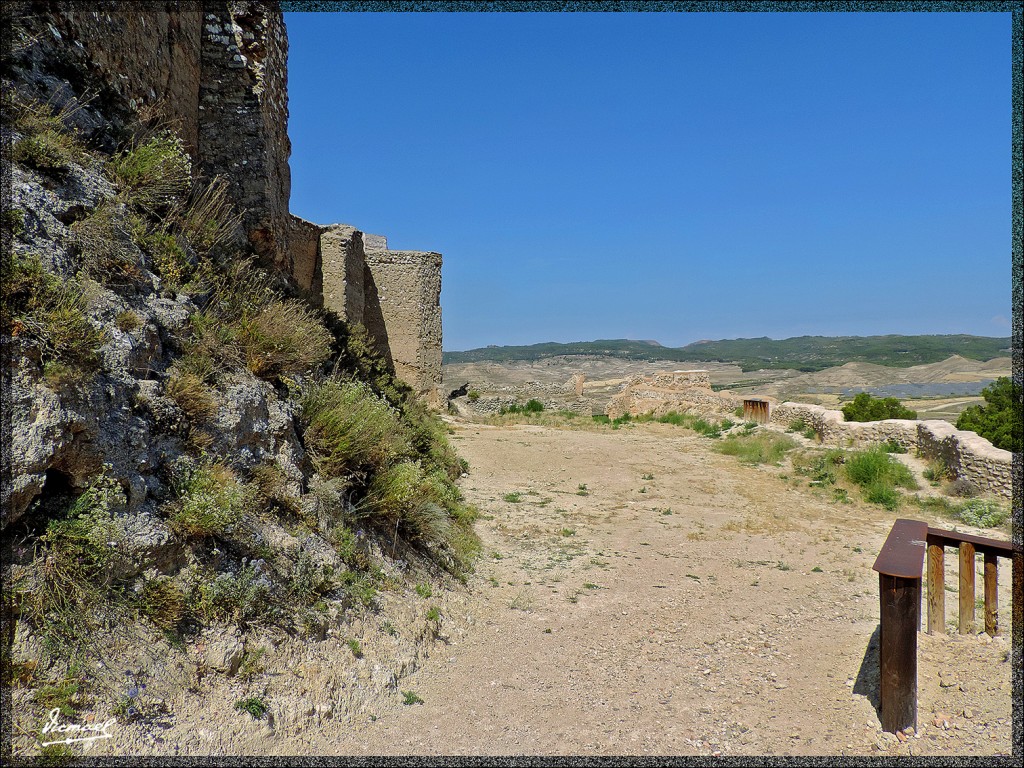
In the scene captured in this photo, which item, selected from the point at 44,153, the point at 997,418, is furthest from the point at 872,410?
the point at 44,153

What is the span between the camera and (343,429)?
216 inches

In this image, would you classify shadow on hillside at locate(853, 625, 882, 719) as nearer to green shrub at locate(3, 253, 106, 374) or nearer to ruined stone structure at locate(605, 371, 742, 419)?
green shrub at locate(3, 253, 106, 374)

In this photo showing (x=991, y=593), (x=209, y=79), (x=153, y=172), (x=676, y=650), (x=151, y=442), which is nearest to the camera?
(x=151, y=442)

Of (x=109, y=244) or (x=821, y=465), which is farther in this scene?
(x=821, y=465)

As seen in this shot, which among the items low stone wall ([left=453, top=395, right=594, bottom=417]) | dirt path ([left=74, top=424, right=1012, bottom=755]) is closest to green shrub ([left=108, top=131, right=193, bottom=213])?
dirt path ([left=74, top=424, right=1012, bottom=755])

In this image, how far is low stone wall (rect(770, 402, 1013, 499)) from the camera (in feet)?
33.4

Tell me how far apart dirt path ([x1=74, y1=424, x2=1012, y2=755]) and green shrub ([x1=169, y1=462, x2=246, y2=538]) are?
32.6 inches

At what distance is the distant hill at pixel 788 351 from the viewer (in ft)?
297

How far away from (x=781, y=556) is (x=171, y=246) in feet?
22.8

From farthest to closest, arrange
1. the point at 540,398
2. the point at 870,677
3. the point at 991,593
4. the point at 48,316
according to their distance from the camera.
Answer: the point at 540,398 → the point at 991,593 → the point at 870,677 → the point at 48,316

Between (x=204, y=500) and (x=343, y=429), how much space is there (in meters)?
1.87

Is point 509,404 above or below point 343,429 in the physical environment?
below

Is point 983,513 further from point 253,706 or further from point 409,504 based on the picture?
point 253,706

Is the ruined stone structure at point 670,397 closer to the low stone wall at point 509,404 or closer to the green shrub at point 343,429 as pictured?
the low stone wall at point 509,404
